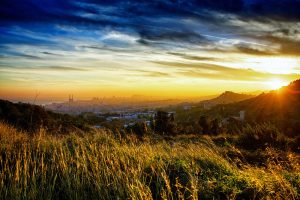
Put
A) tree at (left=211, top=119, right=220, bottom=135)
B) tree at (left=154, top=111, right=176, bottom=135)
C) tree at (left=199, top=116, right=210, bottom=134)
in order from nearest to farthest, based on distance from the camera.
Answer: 1. tree at (left=154, top=111, right=176, bottom=135)
2. tree at (left=211, top=119, right=220, bottom=135)
3. tree at (left=199, top=116, right=210, bottom=134)

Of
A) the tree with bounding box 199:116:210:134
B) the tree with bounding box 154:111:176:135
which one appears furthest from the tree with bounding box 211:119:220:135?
the tree with bounding box 154:111:176:135

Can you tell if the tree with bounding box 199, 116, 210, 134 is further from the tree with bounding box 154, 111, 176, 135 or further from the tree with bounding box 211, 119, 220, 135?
the tree with bounding box 154, 111, 176, 135

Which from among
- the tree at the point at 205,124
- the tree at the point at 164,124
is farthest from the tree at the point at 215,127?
the tree at the point at 164,124

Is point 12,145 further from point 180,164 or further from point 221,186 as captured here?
point 221,186

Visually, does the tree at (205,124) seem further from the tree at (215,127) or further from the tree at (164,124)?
the tree at (164,124)

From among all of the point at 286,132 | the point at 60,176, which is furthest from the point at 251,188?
the point at 286,132

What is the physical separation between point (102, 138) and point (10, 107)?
1755 centimetres

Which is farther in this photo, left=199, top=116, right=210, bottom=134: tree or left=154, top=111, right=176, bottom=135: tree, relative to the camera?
left=199, top=116, right=210, bottom=134: tree

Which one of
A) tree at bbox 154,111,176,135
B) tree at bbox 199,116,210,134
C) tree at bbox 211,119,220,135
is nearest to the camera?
tree at bbox 154,111,176,135

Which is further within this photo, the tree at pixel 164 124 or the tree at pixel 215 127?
the tree at pixel 215 127

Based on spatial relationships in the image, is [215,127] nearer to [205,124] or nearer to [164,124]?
[205,124]

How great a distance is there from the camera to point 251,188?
6.35m

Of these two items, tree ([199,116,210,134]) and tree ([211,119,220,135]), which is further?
tree ([199,116,210,134])

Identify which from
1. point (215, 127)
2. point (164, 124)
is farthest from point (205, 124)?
point (164, 124)
